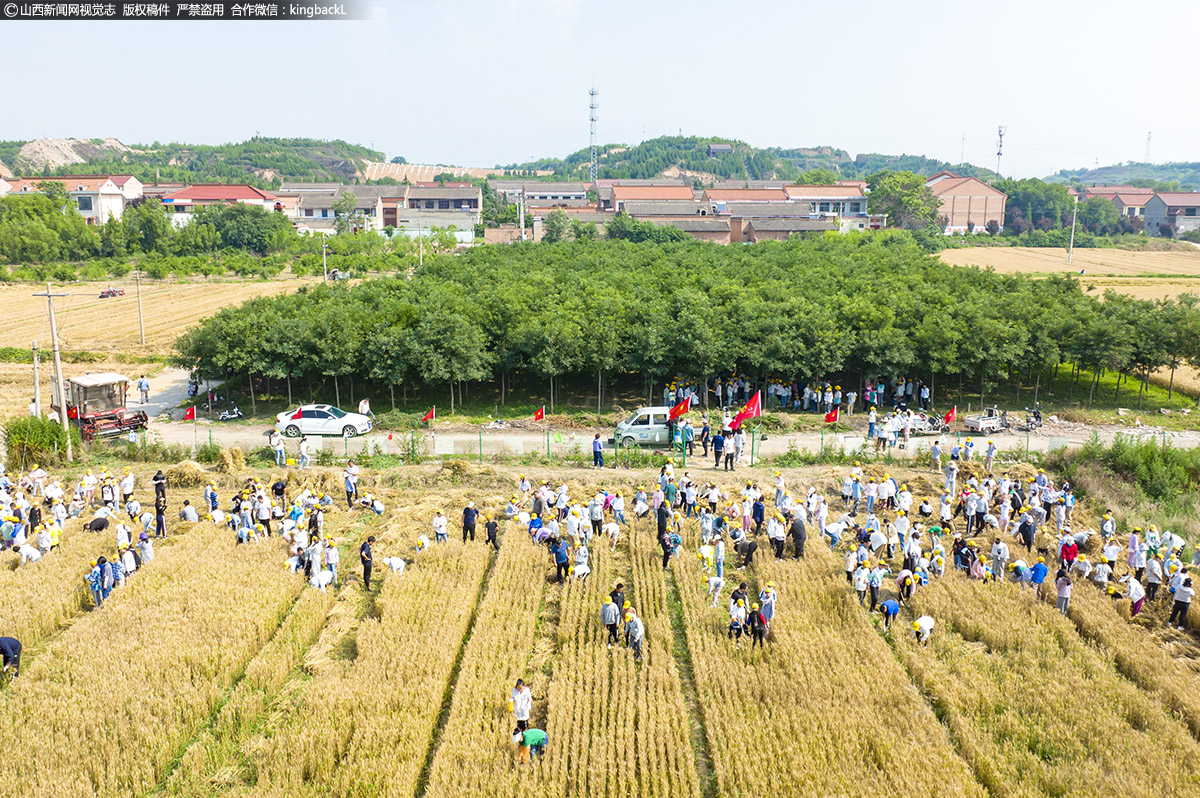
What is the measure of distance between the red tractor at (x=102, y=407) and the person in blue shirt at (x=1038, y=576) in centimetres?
2707

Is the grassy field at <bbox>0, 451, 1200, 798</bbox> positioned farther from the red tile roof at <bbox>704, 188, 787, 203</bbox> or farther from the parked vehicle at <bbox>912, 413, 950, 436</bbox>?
the red tile roof at <bbox>704, 188, 787, 203</bbox>

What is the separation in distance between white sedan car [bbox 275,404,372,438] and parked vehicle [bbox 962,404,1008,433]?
789 inches

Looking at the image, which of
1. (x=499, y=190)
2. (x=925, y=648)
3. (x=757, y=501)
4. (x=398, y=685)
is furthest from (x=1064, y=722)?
(x=499, y=190)

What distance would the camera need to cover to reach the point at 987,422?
90.1ft

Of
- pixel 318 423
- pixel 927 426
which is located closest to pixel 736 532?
pixel 927 426

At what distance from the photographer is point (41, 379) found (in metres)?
36.9

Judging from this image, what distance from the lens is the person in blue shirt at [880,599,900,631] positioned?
1481 centimetres

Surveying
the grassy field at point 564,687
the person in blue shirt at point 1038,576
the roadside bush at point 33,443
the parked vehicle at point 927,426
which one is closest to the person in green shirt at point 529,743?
the grassy field at point 564,687

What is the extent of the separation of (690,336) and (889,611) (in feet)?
54.1

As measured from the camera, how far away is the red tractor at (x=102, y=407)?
28219 millimetres

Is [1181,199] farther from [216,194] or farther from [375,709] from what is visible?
[375,709]

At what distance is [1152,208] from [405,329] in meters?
134

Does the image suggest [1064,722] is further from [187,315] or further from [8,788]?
[187,315]

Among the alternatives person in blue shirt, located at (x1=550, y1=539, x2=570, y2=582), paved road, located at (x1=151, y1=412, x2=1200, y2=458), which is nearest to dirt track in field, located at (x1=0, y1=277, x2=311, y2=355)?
paved road, located at (x1=151, y1=412, x2=1200, y2=458)
